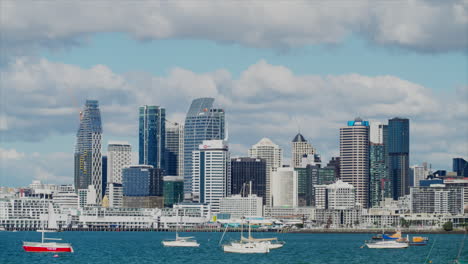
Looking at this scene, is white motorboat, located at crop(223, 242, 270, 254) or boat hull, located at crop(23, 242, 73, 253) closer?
boat hull, located at crop(23, 242, 73, 253)

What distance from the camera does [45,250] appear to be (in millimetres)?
152250

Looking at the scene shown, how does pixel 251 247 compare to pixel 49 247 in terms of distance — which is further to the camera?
pixel 251 247

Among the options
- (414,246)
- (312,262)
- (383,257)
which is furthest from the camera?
(414,246)

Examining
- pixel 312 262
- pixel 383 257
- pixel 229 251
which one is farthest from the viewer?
pixel 229 251

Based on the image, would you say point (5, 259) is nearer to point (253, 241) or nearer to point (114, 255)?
point (114, 255)

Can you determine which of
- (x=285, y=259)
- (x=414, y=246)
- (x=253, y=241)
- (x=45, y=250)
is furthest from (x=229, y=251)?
(x=414, y=246)

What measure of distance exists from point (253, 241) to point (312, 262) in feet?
69.5

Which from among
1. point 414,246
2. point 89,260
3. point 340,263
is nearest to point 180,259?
point 89,260

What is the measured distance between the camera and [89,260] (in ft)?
474

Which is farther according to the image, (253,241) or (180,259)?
(253,241)

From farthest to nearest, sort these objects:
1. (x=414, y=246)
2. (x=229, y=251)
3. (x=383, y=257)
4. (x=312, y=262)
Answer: (x=414, y=246)
(x=229, y=251)
(x=383, y=257)
(x=312, y=262)

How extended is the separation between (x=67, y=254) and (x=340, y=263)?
43.5 meters

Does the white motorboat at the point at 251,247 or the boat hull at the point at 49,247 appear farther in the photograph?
the white motorboat at the point at 251,247

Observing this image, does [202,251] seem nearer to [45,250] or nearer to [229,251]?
→ [229,251]
